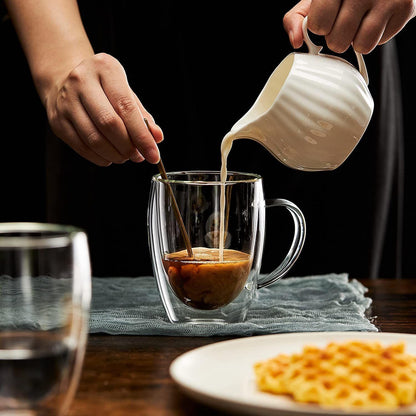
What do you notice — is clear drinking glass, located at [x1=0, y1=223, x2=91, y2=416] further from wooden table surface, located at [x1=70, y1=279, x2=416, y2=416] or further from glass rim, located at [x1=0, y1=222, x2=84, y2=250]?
wooden table surface, located at [x1=70, y1=279, x2=416, y2=416]

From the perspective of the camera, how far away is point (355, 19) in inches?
40.7

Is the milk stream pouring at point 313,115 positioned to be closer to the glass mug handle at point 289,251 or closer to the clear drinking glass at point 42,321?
the glass mug handle at point 289,251

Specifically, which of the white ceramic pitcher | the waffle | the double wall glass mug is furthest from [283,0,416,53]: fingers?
the waffle

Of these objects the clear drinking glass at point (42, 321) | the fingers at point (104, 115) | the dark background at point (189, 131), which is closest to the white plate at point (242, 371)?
the clear drinking glass at point (42, 321)

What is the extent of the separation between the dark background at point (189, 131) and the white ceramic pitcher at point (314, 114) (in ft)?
1.80

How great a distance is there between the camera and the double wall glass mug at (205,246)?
102cm

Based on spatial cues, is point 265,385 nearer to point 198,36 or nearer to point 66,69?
point 66,69

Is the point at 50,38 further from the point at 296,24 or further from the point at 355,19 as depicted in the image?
the point at 355,19

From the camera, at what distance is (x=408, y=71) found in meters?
2.18

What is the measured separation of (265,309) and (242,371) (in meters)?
0.37

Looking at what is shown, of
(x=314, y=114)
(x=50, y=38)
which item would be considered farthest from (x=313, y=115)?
(x=50, y=38)

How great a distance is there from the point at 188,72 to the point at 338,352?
972 mm

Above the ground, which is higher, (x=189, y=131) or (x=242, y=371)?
(x=189, y=131)

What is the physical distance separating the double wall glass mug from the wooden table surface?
0.30 feet
